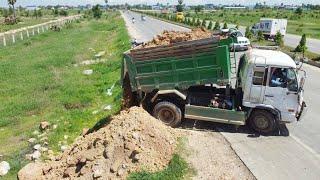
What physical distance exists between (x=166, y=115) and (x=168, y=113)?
0.34ft

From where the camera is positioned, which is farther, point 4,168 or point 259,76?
point 259,76

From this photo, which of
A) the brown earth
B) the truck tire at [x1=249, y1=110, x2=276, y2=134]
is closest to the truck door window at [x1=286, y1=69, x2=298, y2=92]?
the truck tire at [x1=249, y1=110, x2=276, y2=134]

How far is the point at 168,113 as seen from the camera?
44.2 feet

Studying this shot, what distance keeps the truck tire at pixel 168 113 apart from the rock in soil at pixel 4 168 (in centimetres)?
469

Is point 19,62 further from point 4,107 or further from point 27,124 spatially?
point 27,124

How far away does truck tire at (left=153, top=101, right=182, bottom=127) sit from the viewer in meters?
13.3

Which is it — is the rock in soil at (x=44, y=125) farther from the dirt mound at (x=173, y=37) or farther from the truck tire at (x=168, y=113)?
the dirt mound at (x=173, y=37)

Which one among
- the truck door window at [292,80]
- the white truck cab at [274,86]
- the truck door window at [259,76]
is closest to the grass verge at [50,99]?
the white truck cab at [274,86]

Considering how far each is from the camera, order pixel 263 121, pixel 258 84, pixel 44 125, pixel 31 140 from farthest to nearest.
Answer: pixel 44 125
pixel 31 140
pixel 263 121
pixel 258 84

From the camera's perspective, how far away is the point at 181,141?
38.1 feet

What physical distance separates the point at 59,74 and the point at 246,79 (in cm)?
1477

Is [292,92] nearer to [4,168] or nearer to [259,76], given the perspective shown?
[259,76]

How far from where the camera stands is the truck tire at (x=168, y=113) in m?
13.3

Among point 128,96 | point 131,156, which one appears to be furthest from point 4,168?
point 128,96
